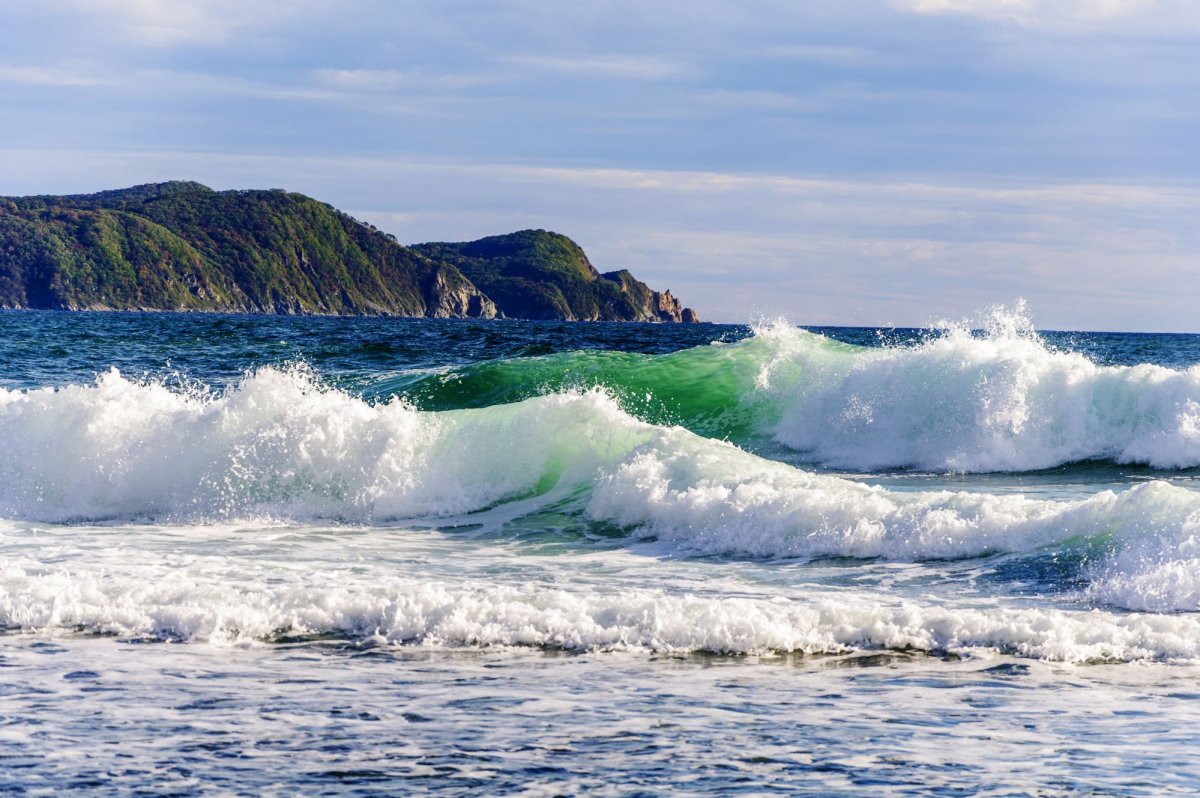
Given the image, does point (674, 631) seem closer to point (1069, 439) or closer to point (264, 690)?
point (264, 690)

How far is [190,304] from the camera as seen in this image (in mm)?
160875

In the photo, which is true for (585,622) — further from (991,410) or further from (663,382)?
(663,382)

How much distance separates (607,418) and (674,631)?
25.7 ft

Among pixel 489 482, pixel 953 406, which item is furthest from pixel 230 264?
pixel 489 482

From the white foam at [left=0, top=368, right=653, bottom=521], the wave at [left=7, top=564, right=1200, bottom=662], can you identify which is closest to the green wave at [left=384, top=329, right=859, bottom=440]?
the white foam at [left=0, top=368, right=653, bottom=521]

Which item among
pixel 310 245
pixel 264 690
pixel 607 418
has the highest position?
pixel 310 245

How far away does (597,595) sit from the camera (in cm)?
942

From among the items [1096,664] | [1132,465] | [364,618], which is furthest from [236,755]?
[1132,465]

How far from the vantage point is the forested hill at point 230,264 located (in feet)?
506

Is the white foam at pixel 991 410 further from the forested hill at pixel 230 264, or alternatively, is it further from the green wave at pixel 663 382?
the forested hill at pixel 230 264

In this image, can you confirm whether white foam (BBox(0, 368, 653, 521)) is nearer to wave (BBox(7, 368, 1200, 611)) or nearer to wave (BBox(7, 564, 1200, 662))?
wave (BBox(7, 368, 1200, 611))

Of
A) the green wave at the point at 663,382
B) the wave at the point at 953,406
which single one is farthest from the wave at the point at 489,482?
the green wave at the point at 663,382

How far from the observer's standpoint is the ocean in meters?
5.85

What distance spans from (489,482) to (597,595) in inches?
213
